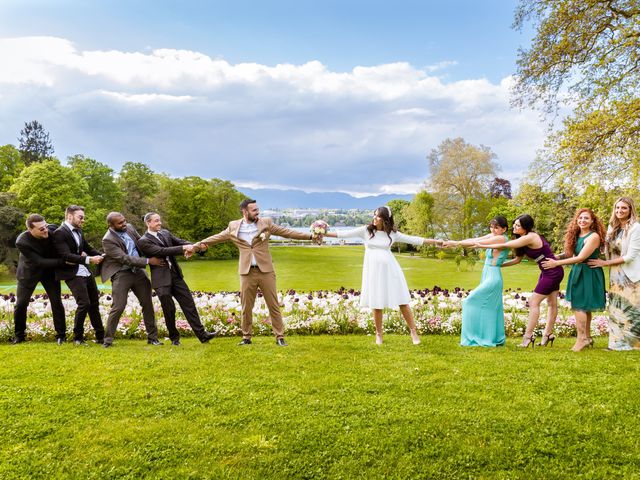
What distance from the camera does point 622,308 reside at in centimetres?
763

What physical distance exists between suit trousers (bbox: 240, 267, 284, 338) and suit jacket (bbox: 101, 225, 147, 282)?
6.21 ft

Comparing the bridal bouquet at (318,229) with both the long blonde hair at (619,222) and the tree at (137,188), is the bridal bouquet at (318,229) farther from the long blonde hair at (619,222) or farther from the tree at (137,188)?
the tree at (137,188)

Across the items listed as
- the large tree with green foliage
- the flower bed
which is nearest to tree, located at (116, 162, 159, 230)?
the large tree with green foliage

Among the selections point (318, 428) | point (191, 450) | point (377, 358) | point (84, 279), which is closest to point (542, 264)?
point (377, 358)

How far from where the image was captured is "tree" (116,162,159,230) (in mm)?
50197

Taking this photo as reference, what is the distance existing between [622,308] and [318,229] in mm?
5407

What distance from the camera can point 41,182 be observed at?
39938 mm

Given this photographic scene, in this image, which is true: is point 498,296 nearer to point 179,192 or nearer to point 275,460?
point 275,460

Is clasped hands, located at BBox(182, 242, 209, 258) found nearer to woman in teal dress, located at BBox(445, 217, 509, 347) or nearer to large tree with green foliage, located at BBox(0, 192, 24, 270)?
woman in teal dress, located at BBox(445, 217, 509, 347)

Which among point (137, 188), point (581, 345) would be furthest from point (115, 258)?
point (137, 188)

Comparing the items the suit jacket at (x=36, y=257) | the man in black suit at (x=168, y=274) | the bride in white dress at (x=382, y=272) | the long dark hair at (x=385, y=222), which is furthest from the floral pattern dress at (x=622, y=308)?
the suit jacket at (x=36, y=257)

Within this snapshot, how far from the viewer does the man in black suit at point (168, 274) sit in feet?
27.0

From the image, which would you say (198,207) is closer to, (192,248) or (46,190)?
(46,190)

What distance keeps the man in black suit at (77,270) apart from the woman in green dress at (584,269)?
27.2ft
